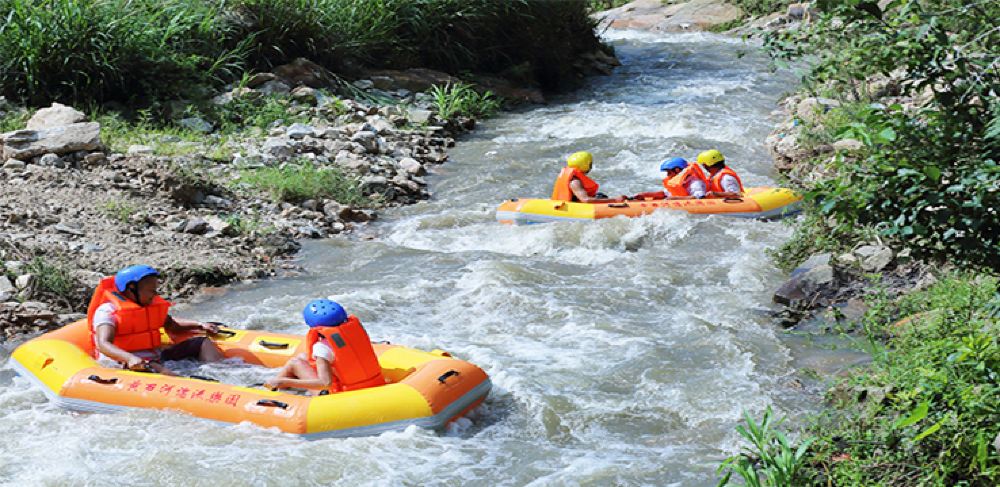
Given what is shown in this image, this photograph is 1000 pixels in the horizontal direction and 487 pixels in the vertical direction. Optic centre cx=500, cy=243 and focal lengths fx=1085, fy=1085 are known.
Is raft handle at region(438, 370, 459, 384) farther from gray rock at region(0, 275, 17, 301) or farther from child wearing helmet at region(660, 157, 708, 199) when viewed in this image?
child wearing helmet at region(660, 157, 708, 199)

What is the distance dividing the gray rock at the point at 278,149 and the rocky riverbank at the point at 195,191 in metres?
0.02

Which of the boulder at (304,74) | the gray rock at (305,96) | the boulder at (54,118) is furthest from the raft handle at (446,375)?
the boulder at (304,74)

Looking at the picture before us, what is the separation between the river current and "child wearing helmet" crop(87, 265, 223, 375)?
1.14 ft

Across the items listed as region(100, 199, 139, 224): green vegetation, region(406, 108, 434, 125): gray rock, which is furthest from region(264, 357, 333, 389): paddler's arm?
region(406, 108, 434, 125): gray rock

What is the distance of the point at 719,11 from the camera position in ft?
71.6

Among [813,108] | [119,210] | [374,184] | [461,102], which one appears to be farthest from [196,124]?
[813,108]

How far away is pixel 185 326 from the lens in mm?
5984

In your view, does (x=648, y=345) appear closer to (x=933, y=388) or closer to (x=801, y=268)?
(x=801, y=268)

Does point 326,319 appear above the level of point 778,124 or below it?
above

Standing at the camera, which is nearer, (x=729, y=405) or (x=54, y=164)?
(x=729, y=405)

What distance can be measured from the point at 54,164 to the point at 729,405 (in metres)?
6.10

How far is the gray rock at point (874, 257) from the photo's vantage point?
257 inches

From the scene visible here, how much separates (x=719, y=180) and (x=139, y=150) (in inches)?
198

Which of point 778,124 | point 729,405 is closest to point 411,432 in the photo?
point 729,405
